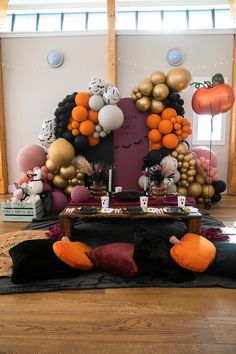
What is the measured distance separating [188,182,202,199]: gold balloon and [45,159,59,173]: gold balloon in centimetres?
186

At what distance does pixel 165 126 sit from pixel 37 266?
252 centimetres

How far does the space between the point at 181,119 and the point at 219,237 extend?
1745mm

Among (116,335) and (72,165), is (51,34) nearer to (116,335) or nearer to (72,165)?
(72,165)

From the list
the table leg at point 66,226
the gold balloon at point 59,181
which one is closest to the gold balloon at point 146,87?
the gold balloon at point 59,181

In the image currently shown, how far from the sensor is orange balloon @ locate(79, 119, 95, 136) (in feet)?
12.2

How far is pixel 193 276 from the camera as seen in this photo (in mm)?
2088

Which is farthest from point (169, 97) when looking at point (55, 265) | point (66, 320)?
point (66, 320)

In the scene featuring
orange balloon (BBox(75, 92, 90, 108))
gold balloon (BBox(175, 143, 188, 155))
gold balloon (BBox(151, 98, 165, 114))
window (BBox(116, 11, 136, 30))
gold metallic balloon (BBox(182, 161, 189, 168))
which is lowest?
gold metallic balloon (BBox(182, 161, 189, 168))

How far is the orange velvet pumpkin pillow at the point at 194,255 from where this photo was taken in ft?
6.71

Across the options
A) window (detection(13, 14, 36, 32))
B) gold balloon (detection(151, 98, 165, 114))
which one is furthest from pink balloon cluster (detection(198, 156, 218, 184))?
window (detection(13, 14, 36, 32))

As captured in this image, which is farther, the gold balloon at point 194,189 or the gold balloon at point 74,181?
the gold balloon at point 194,189

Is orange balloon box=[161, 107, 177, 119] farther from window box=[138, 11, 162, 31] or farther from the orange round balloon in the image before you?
window box=[138, 11, 162, 31]

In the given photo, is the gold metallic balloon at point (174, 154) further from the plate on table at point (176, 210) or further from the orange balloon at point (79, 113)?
the plate on table at point (176, 210)

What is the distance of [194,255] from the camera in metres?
2.05
